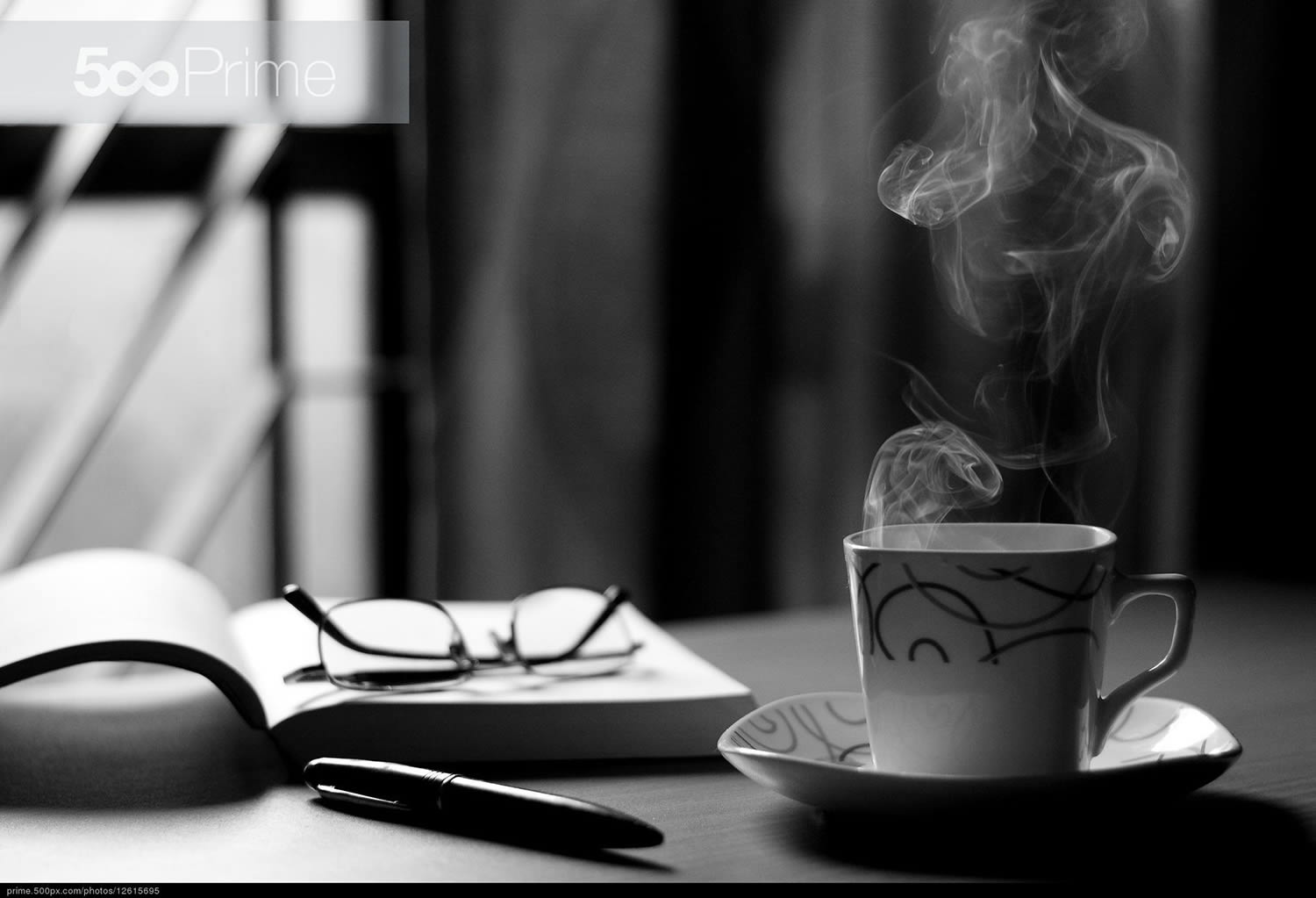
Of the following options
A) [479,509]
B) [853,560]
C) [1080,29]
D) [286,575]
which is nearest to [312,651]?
[853,560]

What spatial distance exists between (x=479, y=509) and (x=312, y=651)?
1.28 meters

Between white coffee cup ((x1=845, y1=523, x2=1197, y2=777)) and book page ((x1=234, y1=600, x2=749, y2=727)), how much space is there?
0.44 feet

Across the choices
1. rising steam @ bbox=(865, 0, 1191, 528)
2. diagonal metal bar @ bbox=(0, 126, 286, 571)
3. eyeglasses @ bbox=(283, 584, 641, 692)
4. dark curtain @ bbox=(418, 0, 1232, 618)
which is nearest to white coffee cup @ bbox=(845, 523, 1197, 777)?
eyeglasses @ bbox=(283, 584, 641, 692)

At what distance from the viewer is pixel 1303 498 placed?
160 cm

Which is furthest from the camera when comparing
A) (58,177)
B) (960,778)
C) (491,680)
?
(58,177)

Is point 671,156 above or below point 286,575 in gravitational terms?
above

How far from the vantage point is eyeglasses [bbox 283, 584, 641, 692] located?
708 millimetres

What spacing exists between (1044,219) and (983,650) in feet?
5.42

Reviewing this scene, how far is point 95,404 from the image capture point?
6.54 feet

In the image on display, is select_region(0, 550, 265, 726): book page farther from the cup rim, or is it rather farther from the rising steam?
the rising steam

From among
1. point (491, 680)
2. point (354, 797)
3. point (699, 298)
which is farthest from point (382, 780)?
point (699, 298)

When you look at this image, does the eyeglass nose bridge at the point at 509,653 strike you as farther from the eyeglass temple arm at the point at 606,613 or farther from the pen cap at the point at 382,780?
the pen cap at the point at 382,780

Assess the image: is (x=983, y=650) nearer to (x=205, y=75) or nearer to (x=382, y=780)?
(x=382, y=780)

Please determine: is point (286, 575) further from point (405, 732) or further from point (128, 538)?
point (405, 732)
